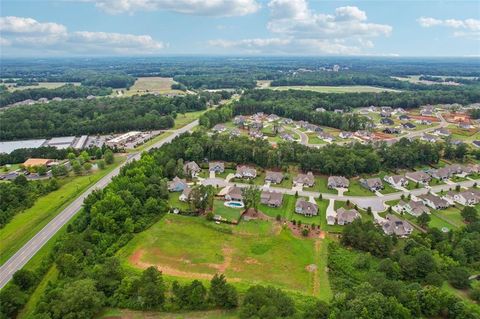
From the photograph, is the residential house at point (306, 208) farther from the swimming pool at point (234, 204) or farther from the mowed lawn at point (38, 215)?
the mowed lawn at point (38, 215)

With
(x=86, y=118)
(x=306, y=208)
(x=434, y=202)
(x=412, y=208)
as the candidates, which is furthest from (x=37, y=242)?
(x=86, y=118)

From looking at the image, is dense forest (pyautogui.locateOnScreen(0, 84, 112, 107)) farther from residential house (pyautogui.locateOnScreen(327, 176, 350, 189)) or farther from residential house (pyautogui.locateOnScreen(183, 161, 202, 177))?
residential house (pyautogui.locateOnScreen(327, 176, 350, 189))

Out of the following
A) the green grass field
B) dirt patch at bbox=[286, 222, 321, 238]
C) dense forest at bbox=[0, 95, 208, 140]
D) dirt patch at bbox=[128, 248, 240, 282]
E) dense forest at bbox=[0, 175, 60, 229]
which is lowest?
dirt patch at bbox=[128, 248, 240, 282]

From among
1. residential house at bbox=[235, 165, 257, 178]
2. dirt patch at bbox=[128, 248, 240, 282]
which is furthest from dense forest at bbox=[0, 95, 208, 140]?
dirt patch at bbox=[128, 248, 240, 282]

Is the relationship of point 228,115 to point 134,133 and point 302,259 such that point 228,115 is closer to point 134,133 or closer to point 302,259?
point 134,133

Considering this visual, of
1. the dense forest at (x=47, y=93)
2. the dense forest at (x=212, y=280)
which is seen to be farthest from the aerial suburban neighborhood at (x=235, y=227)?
the dense forest at (x=47, y=93)

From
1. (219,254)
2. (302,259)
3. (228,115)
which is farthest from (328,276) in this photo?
(228,115)

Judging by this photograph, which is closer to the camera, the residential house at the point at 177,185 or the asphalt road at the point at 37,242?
the asphalt road at the point at 37,242
